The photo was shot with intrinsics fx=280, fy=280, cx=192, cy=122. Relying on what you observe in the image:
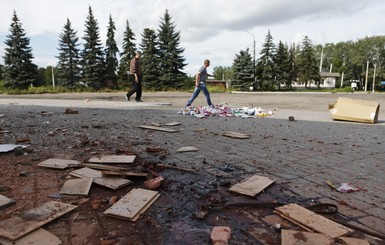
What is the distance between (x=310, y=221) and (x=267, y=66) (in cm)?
4629

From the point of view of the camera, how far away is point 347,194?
96.5 inches

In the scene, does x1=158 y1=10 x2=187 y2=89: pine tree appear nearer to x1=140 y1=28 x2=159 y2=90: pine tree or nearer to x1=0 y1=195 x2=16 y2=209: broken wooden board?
x1=140 y1=28 x2=159 y2=90: pine tree

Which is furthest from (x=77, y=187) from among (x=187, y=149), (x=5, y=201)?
(x=187, y=149)

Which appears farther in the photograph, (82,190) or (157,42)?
(157,42)

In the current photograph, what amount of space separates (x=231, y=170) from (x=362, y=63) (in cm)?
8414

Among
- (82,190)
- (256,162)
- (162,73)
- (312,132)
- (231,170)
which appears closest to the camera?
(82,190)

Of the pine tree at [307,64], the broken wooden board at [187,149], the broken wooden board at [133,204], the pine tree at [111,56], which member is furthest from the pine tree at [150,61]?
the broken wooden board at [133,204]

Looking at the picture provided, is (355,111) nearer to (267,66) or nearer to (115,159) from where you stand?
(115,159)

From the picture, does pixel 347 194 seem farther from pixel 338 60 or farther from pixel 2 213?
pixel 338 60

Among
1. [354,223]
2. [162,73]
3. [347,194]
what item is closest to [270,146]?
[347,194]

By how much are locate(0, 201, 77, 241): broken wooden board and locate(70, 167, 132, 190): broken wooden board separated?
1.33 ft

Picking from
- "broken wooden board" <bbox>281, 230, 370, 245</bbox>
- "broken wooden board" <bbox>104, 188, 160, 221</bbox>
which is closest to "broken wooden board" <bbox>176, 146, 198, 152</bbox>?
"broken wooden board" <bbox>104, 188, 160, 221</bbox>

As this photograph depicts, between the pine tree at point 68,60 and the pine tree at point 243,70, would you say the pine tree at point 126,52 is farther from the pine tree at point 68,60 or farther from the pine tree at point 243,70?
the pine tree at point 243,70

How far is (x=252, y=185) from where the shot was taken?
98.5 inches
